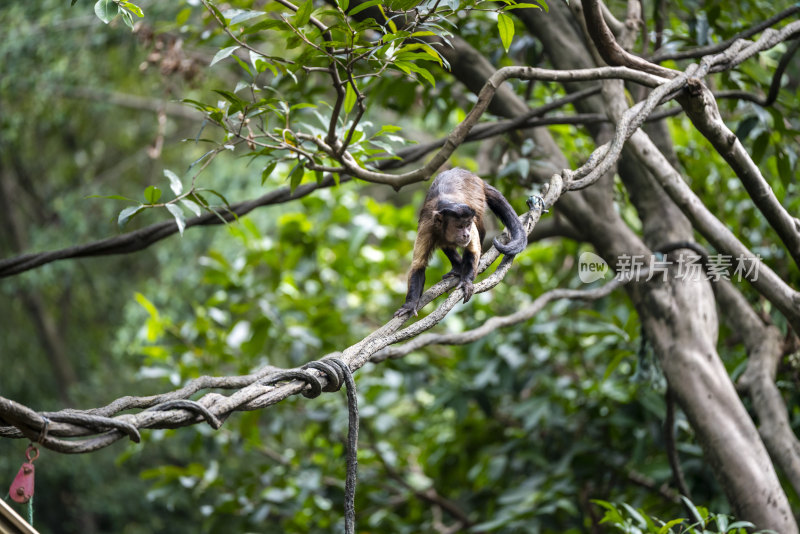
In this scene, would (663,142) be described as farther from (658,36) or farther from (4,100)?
(4,100)

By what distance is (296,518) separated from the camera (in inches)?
165

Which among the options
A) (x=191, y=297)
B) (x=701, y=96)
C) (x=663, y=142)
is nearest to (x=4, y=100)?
(x=191, y=297)

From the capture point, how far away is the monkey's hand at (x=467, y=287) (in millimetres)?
2079

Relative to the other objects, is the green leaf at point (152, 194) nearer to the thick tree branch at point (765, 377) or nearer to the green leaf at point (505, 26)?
the green leaf at point (505, 26)

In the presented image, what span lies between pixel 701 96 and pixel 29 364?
30.3ft

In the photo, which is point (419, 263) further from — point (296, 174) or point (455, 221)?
point (296, 174)

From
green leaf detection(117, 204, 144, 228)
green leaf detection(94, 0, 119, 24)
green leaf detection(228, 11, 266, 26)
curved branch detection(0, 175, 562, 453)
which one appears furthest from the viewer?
green leaf detection(117, 204, 144, 228)

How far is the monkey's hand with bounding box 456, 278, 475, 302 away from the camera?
6.82 feet

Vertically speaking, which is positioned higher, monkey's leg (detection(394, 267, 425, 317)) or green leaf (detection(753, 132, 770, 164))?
green leaf (detection(753, 132, 770, 164))

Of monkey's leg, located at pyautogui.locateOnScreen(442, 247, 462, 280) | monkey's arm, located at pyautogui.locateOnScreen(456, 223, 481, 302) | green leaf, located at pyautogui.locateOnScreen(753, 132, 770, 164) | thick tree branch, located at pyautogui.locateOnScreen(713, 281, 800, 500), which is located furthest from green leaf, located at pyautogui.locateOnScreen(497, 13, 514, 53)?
thick tree branch, located at pyautogui.locateOnScreen(713, 281, 800, 500)

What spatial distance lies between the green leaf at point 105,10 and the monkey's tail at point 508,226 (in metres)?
1.16

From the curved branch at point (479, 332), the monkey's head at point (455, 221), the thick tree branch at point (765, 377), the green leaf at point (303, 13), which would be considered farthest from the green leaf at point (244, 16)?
the thick tree branch at point (765, 377)

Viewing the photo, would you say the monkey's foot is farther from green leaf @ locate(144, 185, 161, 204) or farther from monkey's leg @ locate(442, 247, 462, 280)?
green leaf @ locate(144, 185, 161, 204)

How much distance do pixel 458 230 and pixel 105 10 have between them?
118 cm
